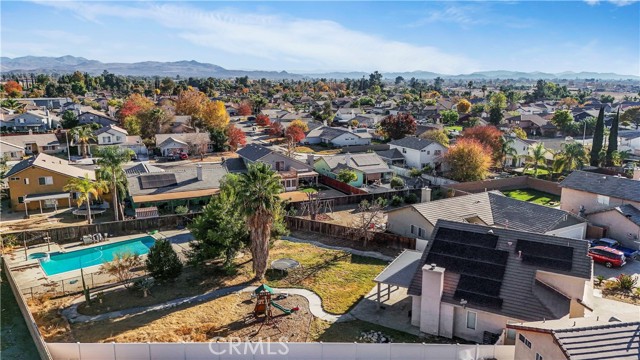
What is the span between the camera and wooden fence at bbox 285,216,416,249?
3694 centimetres

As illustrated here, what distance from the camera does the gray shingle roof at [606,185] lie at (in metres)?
40.2

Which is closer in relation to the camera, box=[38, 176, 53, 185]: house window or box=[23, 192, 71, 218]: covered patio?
box=[23, 192, 71, 218]: covered patio

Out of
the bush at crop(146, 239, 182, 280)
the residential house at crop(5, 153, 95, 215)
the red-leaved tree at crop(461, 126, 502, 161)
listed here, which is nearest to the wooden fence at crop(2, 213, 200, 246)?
the residential house at crop(5, 153, 95, 215)

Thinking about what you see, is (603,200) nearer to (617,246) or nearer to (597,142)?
(617,246)

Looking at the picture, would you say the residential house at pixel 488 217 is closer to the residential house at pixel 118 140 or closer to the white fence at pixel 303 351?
the white fence at pixel 303 351

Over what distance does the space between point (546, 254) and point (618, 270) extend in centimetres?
1244

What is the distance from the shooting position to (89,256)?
3688cm

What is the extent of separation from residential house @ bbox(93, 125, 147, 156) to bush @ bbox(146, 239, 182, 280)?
5249cm

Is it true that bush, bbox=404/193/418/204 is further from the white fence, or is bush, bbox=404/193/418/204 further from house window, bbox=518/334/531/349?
house window, bbox=518/334/531/349

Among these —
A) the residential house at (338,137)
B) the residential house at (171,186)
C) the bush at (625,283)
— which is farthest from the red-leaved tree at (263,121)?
the bush at (625,283)

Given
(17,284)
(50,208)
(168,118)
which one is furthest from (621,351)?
(168,118)

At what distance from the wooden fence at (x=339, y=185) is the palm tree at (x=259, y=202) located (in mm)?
24554

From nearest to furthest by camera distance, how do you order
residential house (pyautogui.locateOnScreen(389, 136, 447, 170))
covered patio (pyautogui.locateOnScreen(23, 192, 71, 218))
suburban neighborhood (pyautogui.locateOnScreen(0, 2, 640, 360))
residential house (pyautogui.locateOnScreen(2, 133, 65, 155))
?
1. suburban neighborhood (pyautogui.locateOnScreen(0, 2, 640, 360))
2. covered patio (pyautogui.locateOnScreen(23, 192, 71, 218))
3. residential house (pyautogui.locateOnScreen(389, 136, 447, 170))
4. residential house (pyautogui.locateOnScreen(2, 133, 65, 155))

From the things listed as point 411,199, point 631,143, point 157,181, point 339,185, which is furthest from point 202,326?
point 631,143
